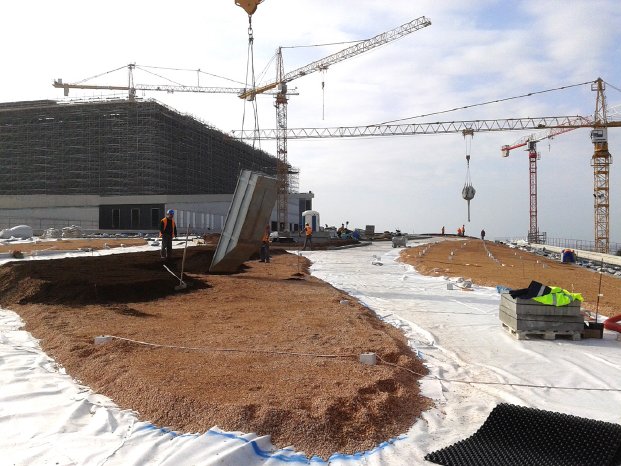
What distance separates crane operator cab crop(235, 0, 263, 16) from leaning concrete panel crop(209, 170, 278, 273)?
8019 millimetres

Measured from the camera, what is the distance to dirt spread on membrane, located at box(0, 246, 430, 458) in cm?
411

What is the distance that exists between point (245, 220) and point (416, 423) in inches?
444

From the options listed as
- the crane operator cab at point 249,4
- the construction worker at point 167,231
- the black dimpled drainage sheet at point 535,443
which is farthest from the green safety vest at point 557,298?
→ the crane operator cab at point 249,4

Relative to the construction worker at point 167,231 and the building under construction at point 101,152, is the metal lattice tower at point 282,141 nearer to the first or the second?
the building under construction at point 101,152

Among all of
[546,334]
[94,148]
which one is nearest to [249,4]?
[546,334]

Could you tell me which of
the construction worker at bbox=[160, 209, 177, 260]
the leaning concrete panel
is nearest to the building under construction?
the construction worker at bbox=[160, 209, 177, 260]

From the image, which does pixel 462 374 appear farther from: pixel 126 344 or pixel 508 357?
pixel 126 344

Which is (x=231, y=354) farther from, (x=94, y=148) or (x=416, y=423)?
(x=94, y=148)

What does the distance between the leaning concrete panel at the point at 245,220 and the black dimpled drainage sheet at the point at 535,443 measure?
11.5 metres

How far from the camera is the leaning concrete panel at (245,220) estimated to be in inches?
594

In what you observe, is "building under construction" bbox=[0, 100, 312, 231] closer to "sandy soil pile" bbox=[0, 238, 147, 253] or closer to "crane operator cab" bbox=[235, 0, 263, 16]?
"sandy soil pile" bbox=[0, 238, 147, 253]

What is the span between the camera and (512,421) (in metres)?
4.15

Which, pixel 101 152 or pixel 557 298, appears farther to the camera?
pixel 101 152

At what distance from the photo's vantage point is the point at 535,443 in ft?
12.8
